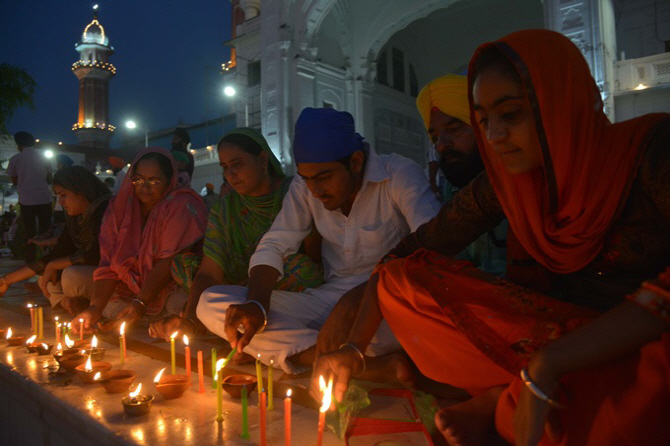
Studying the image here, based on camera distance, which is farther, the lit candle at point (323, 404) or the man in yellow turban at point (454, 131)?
the man in yellow turban at point (454, 131)

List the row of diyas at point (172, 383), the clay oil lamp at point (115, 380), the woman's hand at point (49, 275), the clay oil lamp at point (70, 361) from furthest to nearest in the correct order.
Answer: the woman's hand at point (49, 275) < the clay oil lamp at point (70, 361) < the clay oil lamp at point (115, 380) < the row of diyas at point (172, 383)

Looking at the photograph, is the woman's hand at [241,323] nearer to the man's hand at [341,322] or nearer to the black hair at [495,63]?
the man's hand at [341,322]

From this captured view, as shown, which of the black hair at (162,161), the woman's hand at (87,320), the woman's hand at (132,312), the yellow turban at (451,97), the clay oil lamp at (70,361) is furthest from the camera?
the black hair at (162,161)

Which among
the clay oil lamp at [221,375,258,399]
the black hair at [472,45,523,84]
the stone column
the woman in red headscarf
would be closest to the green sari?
the clay oil lamp at [221,375,258,399]

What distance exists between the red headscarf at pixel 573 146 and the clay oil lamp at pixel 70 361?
1.86 meters

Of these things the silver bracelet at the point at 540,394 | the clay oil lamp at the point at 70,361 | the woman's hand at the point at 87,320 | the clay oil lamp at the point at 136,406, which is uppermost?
the silver bracelet at the point at 540,394

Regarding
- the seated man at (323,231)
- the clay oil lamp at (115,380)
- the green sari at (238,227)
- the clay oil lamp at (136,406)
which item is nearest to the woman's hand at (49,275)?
the green sari at (238,227)

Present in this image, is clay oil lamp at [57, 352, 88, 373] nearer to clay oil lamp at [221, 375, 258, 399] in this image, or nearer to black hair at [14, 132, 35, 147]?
clay oil lamp at [221, 375, 258, 399]

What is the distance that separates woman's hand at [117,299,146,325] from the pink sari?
29cm

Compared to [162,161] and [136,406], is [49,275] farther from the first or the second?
[136,406]

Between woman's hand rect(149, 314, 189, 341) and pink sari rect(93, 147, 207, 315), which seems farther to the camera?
pink sari rect(93, 147, 207, 315)

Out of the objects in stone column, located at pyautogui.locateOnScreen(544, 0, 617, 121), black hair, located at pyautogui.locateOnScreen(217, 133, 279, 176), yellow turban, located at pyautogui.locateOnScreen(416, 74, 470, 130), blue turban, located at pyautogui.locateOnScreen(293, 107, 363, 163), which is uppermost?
stone column, located at pyautogui.locateOnScreen(544, 0, 617, 121)

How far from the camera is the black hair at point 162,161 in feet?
10.7

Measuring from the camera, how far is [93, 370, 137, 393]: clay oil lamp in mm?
1796
